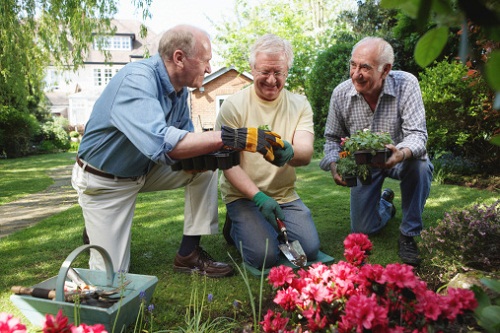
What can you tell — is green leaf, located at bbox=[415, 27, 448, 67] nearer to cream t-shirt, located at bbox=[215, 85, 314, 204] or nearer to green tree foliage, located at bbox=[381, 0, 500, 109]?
green tree foliage, located at bbox=[381, 0, 500, 109]

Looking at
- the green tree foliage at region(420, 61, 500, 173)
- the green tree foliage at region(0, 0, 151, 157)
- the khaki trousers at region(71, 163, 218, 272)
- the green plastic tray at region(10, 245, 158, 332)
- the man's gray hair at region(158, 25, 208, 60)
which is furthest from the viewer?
the green tree foliage at region(0, 0, 151, 157)

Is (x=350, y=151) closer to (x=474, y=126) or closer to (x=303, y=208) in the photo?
(x=303, y=208)

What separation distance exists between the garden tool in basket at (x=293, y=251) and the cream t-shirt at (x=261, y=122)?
0.42m

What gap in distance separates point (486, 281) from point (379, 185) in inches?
98.3

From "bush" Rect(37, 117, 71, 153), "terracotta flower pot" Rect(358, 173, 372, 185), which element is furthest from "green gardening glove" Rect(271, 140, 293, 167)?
"bush" Rect(37, 117, 71, 153)

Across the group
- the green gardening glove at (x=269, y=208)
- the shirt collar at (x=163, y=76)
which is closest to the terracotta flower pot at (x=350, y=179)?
the green gardening glove at (x=269, y=208)

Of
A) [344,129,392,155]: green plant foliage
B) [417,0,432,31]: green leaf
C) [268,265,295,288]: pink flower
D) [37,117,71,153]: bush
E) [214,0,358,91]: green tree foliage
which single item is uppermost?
[214,0,358,91]: green tree foliage

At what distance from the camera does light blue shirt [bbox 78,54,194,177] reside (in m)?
2.21

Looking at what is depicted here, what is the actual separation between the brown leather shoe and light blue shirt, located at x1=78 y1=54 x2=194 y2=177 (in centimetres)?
61

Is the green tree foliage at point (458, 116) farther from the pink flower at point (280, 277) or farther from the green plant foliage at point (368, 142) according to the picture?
the pink flower at point (280, 277)

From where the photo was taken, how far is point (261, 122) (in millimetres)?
3029

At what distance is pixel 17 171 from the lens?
10133 millimetres

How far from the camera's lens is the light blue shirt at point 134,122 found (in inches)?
86.8

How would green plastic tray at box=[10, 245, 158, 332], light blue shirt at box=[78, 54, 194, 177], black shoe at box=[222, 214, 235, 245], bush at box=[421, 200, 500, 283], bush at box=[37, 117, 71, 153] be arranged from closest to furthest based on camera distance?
green plastic tray at box=[10, 245, 158, 332]
light blue shirt at box=[78, 54, 194, 177]
bush at box=[421, 200, 500, 283]
black shoe at box=[222, 214, 235, 245]
bush at box=[37, 117, 71, 153]
